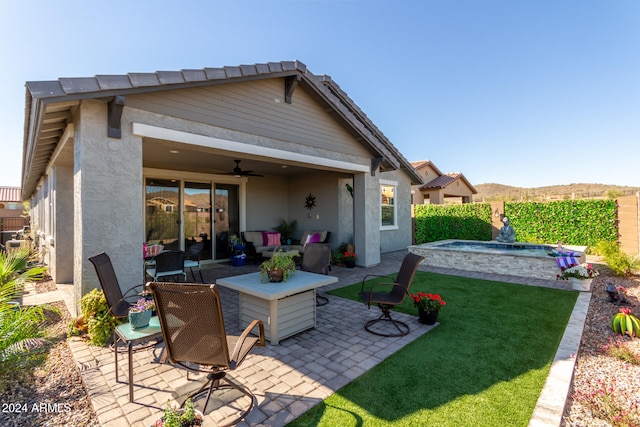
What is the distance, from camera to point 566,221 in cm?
1066

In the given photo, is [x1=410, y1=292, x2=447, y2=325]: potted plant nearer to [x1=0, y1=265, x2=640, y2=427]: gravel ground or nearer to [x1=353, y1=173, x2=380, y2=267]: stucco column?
[x1=0, y1=265, x2=640, y2=427]: gravel ground

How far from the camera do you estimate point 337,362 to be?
3195mm

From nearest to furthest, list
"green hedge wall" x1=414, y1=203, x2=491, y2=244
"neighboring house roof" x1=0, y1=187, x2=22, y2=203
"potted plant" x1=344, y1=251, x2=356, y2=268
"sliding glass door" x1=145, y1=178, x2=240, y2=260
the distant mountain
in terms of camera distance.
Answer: "potted plant" x1=344, y1=251, x2=356, y2=268
"sliding glass door" x1=145, y1=178, x2=240, y2=260
"green hedge wall" x1=414, y1=203, x2=491, y2=244
"neighboring house roof" x1=0, y1=187, x2=22, y2=203
the distant mountain

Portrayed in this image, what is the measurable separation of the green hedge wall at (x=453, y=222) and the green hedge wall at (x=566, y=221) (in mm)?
1032

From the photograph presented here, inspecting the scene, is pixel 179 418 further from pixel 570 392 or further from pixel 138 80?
pixel 138 80

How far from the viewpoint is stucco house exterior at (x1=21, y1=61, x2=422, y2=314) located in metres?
3.84

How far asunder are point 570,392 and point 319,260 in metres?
3.83

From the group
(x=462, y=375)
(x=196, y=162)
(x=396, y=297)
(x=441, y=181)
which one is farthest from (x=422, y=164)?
(x=462, y=375)

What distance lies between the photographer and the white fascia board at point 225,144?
432 cm

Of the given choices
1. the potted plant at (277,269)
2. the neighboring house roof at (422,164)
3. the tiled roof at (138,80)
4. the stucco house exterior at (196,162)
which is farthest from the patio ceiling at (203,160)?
the neighboring house roof at (422,164)

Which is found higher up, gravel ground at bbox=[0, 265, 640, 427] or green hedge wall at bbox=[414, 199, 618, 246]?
green hedge wall at bbox=[414, 199, 618, 246]

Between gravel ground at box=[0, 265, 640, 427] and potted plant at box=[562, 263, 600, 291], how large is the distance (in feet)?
8.65

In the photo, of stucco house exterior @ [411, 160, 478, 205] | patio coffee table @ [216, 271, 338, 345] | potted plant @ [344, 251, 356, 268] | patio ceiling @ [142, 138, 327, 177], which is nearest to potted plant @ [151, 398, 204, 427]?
patio coffee table @ [216, 271, 338, 345]

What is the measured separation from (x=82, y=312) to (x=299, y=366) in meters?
2.89
